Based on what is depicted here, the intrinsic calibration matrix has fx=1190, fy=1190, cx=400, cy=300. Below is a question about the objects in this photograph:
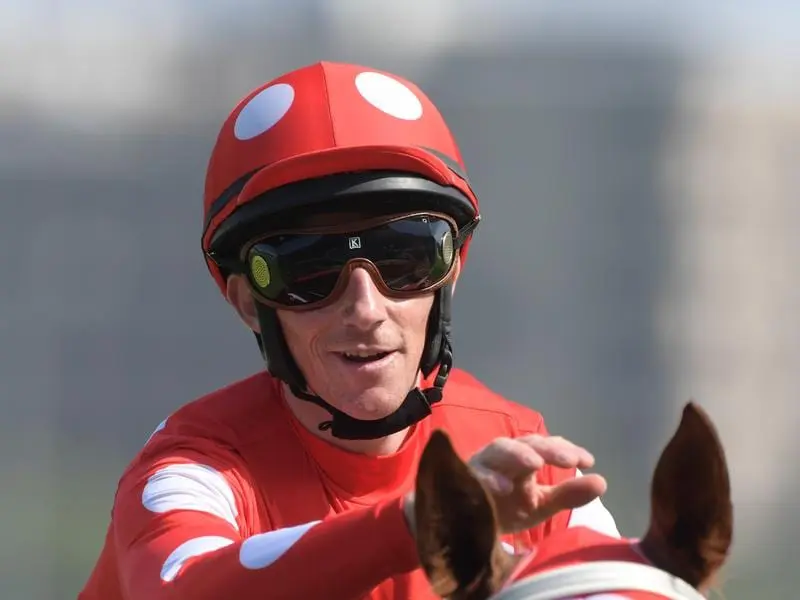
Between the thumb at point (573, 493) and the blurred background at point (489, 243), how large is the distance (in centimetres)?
308

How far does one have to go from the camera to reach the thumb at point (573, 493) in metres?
0.99

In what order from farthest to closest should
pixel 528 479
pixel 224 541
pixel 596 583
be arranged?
pixel 224 541
pixel 528 479
pixel 596 583

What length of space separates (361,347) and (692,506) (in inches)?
23.2

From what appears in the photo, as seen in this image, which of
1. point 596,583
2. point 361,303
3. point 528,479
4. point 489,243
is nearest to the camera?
point 596,583

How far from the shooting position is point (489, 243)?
13.7ft

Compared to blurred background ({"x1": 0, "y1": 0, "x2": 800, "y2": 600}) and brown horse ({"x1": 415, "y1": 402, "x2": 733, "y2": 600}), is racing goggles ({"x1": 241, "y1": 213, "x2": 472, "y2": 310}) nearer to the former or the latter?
brown horse ({"x1": 415, "y1": 402, "x2": 733, "y2": 600})

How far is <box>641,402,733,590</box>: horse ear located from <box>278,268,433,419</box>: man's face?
554 mm

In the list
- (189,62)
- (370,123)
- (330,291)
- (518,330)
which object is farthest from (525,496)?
(189,62)

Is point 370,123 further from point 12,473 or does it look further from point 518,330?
point 12,473

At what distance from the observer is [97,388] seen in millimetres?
4113

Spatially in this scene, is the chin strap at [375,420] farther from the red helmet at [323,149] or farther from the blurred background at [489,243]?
the blurred background at [489,243]

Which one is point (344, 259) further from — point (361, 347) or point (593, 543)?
point (593, 543)

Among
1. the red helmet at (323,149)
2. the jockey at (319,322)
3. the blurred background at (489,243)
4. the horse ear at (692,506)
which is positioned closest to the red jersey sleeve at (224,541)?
the jockey at (319,322)

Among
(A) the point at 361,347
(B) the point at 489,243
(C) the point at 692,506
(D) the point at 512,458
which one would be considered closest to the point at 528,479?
(D) the point at 512,458
